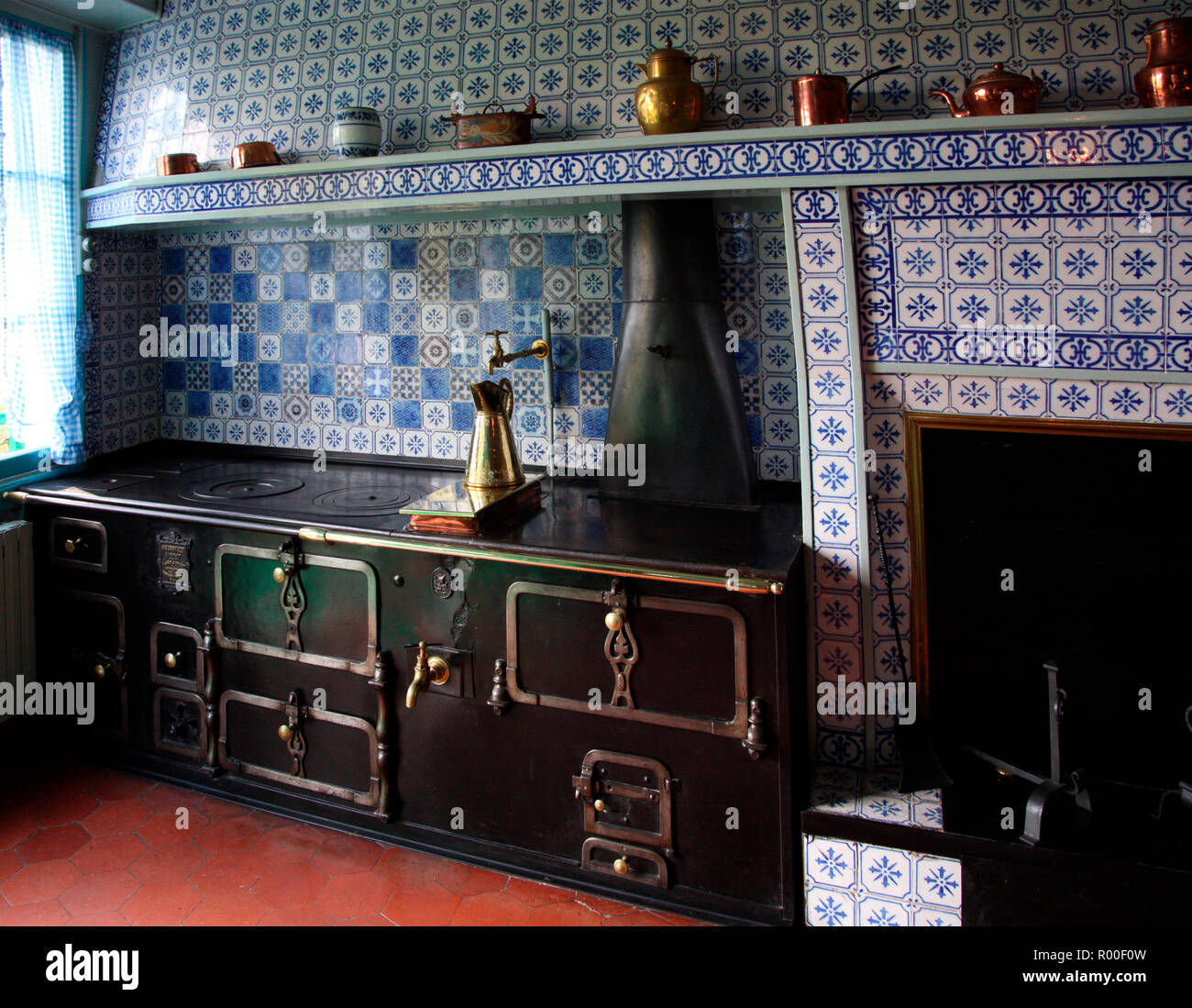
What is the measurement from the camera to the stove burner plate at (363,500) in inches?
93.4

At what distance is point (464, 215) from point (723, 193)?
85 centimetres

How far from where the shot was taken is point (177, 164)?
2693mm

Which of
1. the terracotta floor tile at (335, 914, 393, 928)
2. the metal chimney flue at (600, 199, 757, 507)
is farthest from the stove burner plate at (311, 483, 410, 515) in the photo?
the terracotta floor tile at (335, 914, 393, 928)

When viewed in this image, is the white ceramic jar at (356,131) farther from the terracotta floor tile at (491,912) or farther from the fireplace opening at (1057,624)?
the terracotta floor tile at (491,912)

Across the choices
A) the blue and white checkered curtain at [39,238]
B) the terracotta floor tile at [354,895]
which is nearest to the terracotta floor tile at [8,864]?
the terracotta floor tile at [354,895]

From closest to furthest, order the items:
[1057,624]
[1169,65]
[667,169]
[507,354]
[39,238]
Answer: [1169,65] < [1057,624] < [667,169] < [507,354] < [39,238]

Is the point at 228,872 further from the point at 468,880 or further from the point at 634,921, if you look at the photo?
the point at 634,921

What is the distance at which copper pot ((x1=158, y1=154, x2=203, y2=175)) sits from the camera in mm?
2686

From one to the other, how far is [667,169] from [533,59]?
0.69 m

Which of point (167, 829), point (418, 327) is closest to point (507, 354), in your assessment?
point (418, 327)

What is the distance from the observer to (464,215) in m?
2.62
